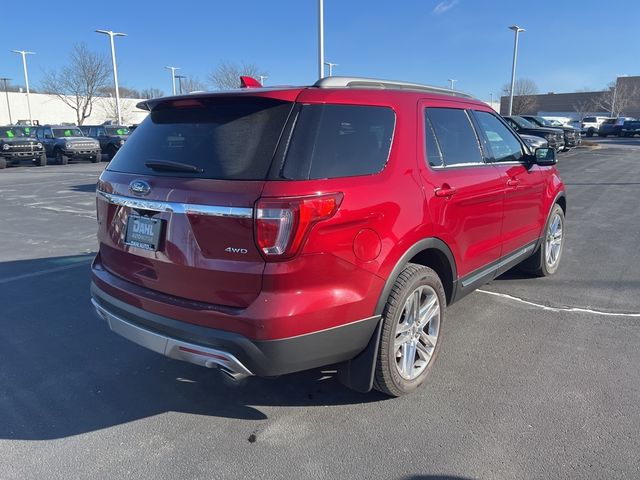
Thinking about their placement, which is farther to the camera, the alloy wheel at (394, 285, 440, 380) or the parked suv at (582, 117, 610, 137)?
the parked suv at (582, 117, 610, 137)

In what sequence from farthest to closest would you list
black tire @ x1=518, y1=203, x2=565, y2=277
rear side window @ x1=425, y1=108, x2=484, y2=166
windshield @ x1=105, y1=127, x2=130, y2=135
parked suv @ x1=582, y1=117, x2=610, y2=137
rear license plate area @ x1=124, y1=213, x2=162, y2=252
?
parked suv @ x1=582, y1=117, x2=610, y2=137, windshield @ x1=105, y1=127, x2=130, y2=135, black tire @ x1=518, y1=203, x2=565, y2=277, rear side window @ x1=425, y1=108, x2=484, y2=166, rear license plate area @ x1=124, y1=213, x2=162, y2=252

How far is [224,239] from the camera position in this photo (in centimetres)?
249

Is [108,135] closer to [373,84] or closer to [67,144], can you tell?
[67,144]

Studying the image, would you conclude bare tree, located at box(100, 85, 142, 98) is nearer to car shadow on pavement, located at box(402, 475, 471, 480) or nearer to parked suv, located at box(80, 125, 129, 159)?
parked suv, located at box(80, 125, 129, 159)

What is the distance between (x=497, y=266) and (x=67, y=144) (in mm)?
24350

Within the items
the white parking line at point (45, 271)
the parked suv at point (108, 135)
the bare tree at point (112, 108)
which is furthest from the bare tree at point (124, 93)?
the white parking line at point (45, 271)

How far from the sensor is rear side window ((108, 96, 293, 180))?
2547mm

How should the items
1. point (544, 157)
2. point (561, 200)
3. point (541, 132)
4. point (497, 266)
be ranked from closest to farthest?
point (497, 266), point (544, 157), point (561, 200), point (541, 132)

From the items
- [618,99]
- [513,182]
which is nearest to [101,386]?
[513,182]

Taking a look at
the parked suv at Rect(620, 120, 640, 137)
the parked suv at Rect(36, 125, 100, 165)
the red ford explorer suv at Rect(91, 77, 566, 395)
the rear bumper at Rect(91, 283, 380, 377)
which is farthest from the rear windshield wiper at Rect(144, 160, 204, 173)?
the parked suv at Rect(620, 120, 640, 137)

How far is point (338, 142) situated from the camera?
271 centimetres

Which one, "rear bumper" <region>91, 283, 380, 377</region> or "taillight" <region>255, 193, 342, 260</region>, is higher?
"taillight" <region>255, 193, 342, 260</region>

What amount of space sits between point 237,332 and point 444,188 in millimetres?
1666

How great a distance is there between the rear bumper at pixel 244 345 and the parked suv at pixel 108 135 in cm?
2518
